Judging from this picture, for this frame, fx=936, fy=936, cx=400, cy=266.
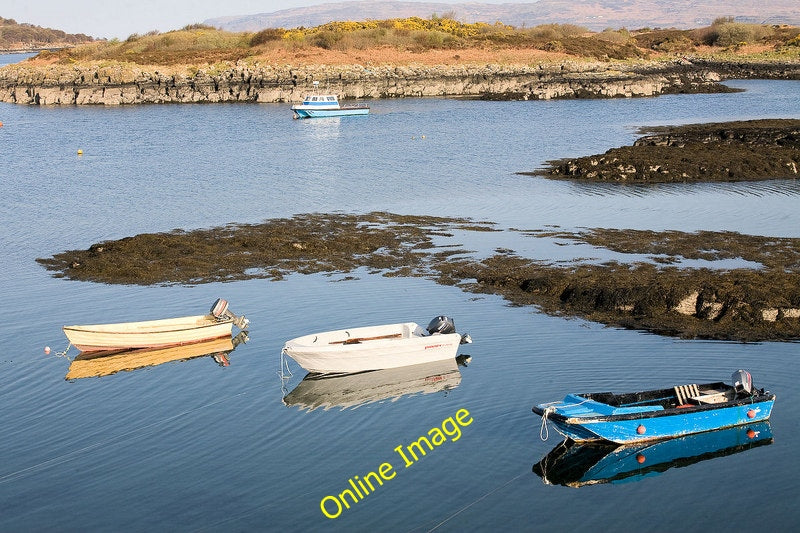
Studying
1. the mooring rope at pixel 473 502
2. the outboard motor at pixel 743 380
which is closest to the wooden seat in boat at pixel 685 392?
the outboard motor at pixel 743 380

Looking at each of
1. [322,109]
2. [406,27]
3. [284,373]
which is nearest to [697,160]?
[284,373]

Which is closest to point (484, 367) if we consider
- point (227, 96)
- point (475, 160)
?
point (475, 160)

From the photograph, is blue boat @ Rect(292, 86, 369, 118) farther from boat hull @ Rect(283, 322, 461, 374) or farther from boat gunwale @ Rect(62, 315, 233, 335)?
boat hull @ Rect(283, 322, 461, 374)

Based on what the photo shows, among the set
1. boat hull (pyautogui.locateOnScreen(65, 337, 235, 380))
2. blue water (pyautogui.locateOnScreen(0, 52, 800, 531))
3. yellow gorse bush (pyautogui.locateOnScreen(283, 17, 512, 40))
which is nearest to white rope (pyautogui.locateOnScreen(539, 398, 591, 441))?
blue water (pyautogui.locateOnScreen(0, 52, 800, 531))

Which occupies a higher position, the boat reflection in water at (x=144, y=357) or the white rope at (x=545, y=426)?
the white rope at (x=545, y=426)

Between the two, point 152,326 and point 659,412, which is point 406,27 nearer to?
point 152,326

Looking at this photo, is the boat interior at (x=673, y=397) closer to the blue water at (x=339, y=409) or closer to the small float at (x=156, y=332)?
the blue water at (x=339, y=409)

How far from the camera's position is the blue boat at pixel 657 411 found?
61.0 ft

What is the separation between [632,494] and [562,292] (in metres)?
11.2

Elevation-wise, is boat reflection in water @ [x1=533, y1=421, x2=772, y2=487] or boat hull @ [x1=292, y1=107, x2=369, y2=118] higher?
boat hull @ [x1=292, y1=107, x2=369, y2=118]

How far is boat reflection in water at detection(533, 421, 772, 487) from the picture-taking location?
18.0m

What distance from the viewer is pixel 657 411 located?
18.9 m

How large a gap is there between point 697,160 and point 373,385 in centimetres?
3308

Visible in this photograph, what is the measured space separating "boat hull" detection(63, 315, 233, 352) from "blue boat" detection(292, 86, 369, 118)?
213 ft
